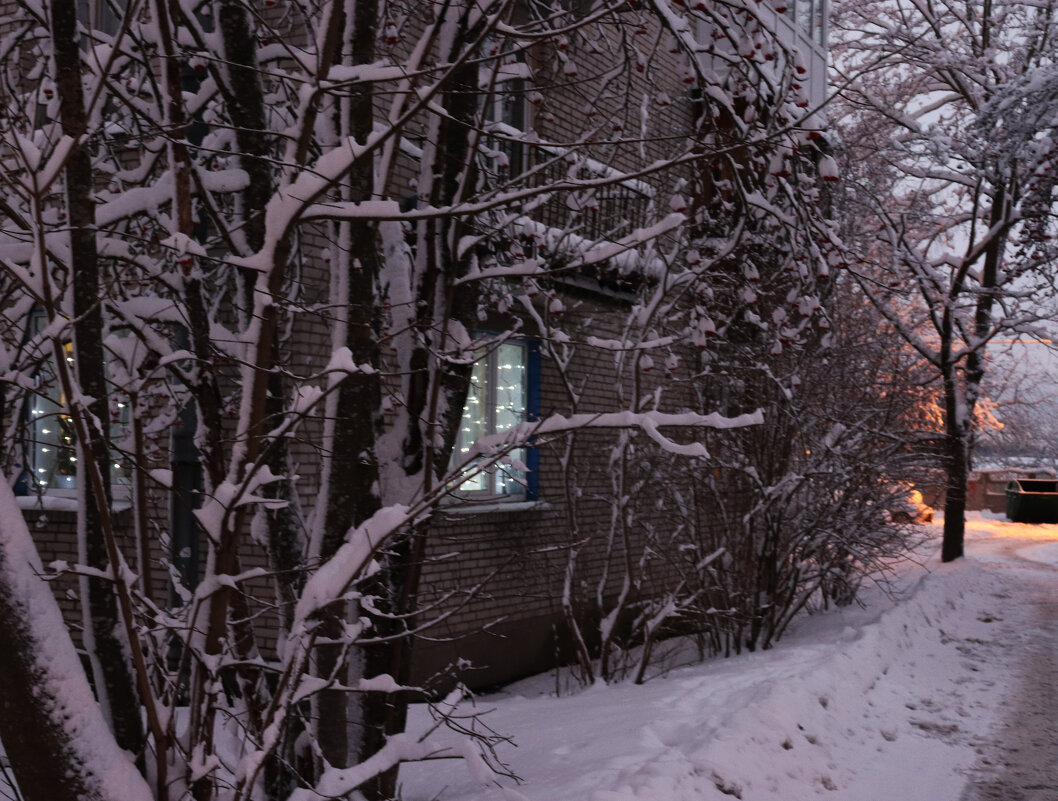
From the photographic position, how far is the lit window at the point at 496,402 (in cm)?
998

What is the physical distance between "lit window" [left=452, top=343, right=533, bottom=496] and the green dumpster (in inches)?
896

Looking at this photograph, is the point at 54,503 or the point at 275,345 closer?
the point at 275,345

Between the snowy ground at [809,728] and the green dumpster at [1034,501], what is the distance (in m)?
20.4

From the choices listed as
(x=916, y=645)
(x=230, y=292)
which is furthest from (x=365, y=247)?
(x=916, y=645)

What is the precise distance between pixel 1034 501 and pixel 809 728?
1013 inches

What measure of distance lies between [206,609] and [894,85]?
71.3 ft

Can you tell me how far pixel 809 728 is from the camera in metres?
6.08

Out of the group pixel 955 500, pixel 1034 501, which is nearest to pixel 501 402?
pixel 955 500

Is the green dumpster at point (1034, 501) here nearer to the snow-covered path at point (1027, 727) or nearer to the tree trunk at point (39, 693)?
the snow-covered path at point (1027, 727)

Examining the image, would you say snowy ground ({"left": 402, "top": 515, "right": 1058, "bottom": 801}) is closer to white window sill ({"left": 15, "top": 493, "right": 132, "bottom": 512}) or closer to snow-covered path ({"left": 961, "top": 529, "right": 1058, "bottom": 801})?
snow-covered path ({"left": 961, "top": 529, "right": 1058, "bottom": 801})

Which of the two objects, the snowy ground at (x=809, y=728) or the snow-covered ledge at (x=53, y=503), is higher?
the snow-covered ledge at (x=53, y=503)

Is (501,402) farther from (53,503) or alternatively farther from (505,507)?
(53,503)

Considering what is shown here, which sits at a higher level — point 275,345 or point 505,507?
point 275,345

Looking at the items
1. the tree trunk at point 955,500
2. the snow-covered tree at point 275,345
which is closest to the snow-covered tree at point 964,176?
the tree trunk at point 955,500
